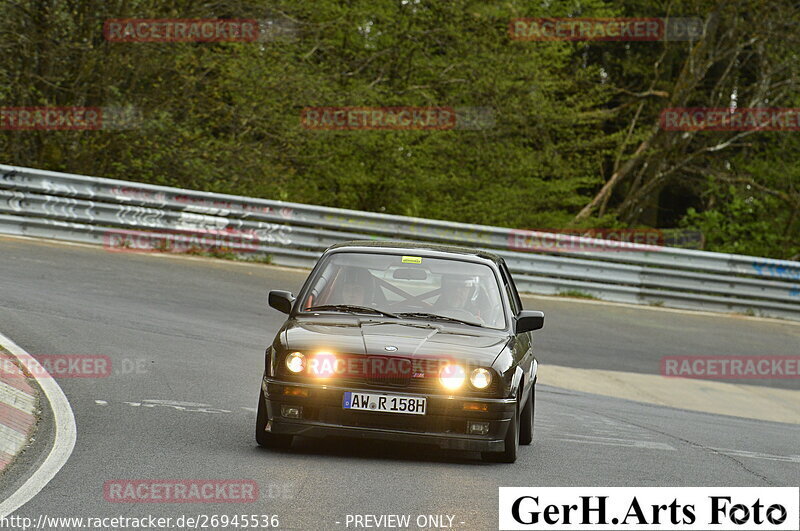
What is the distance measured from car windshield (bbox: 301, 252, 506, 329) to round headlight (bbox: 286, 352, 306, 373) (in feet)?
2.86

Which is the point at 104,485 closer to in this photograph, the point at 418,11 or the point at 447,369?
the point at 447,369

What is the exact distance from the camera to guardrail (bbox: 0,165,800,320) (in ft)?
62.5

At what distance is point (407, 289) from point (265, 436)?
151cm

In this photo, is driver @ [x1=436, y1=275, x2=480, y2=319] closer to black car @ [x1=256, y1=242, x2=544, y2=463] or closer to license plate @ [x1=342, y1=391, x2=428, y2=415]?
black car @ [x1=256, y1=242, x2=544, y2=463]

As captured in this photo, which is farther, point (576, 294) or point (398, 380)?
point (576, 294)

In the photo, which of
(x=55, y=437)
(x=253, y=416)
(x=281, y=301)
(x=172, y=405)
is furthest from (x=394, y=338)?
(x=172, y=405)

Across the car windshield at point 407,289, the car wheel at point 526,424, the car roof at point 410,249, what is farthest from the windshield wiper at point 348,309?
the car wheel at point 526,424

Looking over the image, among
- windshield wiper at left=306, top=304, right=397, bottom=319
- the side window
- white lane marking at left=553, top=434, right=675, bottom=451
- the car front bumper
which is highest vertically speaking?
the side window

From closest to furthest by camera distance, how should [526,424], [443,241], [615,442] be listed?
[526,424], [615,442], [443,241]

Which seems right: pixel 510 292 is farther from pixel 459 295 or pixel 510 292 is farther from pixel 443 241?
pixel 443 241

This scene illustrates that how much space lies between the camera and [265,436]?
784 centimetres

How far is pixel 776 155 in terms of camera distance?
31.6 metres

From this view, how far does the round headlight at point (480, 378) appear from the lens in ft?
24.9

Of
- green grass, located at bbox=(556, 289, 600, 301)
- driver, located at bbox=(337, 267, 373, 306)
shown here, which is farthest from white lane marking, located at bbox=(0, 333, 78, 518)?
green grass, located at bbox=(556, 289, 600, 301)
